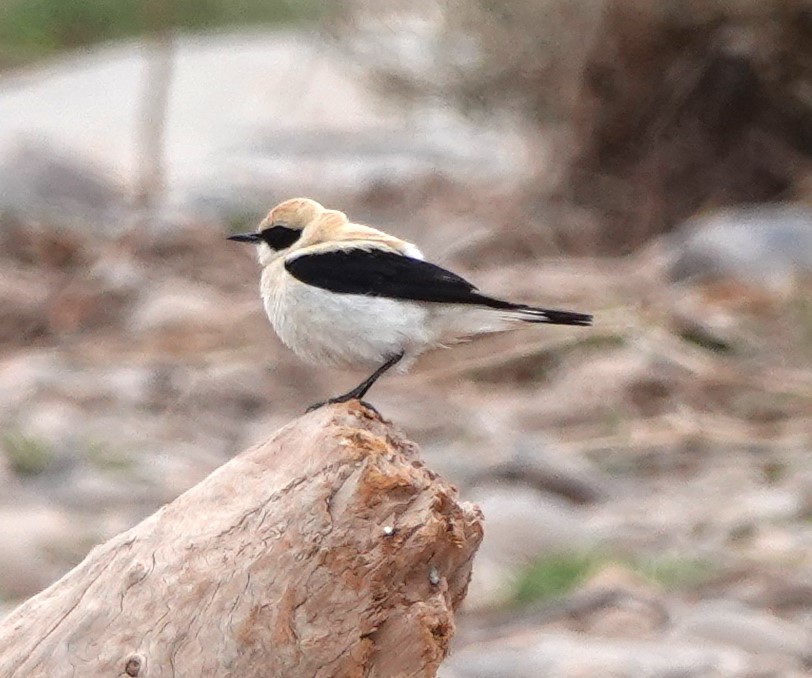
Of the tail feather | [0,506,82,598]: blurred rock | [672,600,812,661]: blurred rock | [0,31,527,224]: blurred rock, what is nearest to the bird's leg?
the tail feather

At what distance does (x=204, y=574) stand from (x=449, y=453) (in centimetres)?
500

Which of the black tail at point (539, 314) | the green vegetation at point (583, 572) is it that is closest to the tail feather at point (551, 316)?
the black tail at point (539, 314)

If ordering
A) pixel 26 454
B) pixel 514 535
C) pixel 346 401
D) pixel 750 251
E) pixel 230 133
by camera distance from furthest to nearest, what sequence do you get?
pixel 230 133
pixel 750 251
pixel 26 454
pixel 514 535
pixel 346 401

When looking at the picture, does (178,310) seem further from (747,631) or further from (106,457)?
(747,631)

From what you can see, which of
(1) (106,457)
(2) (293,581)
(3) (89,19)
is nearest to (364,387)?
(2) (293,581)

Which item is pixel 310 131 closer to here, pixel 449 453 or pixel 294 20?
pixel 294 20

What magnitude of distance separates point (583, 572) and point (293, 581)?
3.72 meters

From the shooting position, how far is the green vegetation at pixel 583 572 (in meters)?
6.65

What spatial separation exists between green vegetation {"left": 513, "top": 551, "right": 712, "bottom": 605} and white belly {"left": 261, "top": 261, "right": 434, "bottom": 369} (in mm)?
2739

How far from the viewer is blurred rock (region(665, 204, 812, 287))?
10.2 m

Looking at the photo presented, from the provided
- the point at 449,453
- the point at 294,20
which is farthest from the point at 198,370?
the point at 294,20

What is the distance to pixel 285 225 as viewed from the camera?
4145 millimetres

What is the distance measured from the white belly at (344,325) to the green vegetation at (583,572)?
108 inches

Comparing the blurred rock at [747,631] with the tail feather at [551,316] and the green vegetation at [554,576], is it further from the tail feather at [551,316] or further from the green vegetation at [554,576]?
the tail feather at [551,316]
